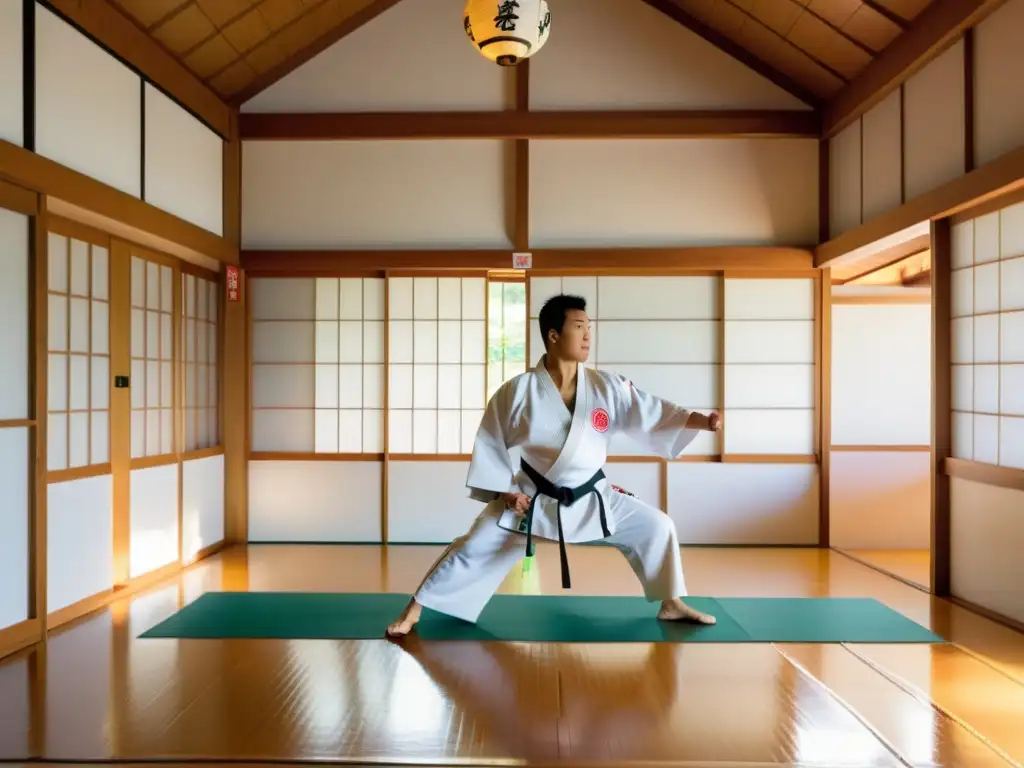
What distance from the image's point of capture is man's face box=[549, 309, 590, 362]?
355 centimetres

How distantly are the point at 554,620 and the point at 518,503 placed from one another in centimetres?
64

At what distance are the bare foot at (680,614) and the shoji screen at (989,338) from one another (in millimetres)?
1615

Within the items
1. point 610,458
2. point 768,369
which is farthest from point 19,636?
point 768,369

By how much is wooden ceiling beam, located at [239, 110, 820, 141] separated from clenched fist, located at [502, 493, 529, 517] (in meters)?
3.30

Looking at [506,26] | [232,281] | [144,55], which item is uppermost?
[144,55]

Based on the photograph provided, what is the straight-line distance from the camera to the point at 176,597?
4.31m

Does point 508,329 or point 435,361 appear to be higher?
point 508,329

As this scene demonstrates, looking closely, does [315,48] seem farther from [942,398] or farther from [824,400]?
[942,398]

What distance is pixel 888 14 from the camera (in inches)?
178

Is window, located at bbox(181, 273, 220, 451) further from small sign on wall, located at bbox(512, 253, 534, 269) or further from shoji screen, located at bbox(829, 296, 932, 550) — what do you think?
shoji screen, located at bbox(829, 296, 932, 550)

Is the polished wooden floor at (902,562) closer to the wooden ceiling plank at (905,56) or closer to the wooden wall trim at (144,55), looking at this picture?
the wooden ceiling plank at (905,56)

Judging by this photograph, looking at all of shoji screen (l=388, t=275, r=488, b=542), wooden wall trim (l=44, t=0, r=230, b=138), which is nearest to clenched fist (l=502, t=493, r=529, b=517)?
shoji screen (l=388, t=275, r=488, b=542)

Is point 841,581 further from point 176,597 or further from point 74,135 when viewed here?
point 74,135

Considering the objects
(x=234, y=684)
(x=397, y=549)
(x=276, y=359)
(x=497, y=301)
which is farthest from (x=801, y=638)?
(x=497, y=301)
